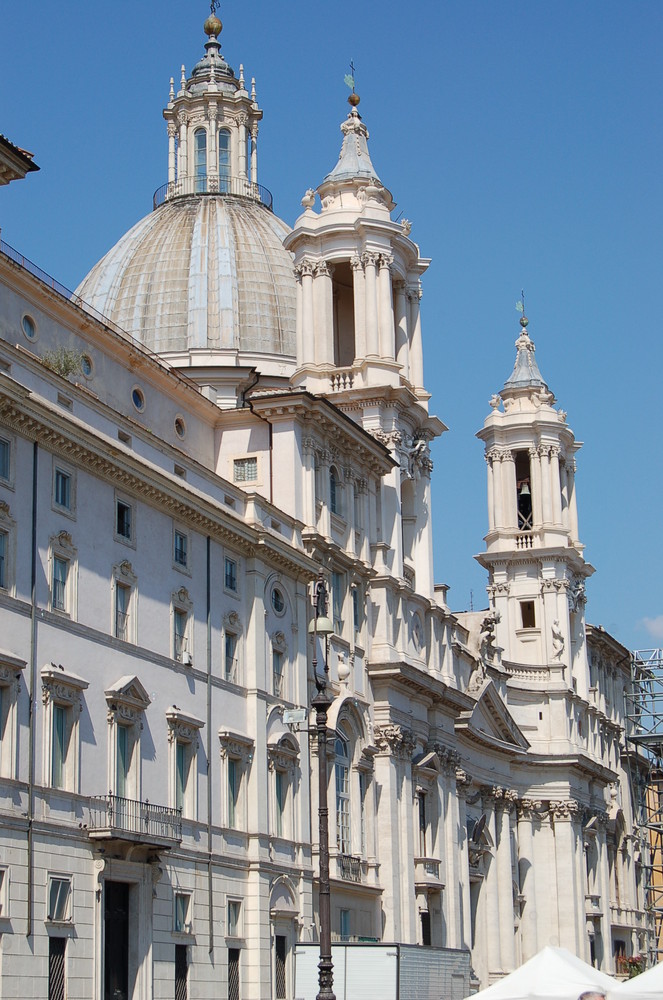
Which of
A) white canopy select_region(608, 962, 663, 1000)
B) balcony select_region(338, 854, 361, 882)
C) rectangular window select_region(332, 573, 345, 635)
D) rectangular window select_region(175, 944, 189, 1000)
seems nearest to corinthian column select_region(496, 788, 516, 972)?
balcony select_region(338, 854, 361, 882)

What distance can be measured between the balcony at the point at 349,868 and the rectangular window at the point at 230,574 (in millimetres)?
10956

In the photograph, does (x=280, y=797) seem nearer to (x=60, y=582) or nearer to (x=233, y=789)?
(x=233, y=789)

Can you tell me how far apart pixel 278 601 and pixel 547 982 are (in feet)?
91.4

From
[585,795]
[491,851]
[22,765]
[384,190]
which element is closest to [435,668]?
[491,851]

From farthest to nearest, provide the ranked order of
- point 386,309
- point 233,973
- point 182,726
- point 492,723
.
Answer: point 492,723
point 386,309
point 233,973
point 182,726

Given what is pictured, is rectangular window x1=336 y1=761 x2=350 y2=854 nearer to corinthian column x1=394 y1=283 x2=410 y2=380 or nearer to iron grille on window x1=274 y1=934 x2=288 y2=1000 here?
iron grille on window x1=274 y1=934 x2=288 y2=1000

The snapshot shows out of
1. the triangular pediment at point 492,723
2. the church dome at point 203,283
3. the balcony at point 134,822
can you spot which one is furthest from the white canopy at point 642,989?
the church dome at point 203,283

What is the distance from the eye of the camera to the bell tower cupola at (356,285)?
217ft

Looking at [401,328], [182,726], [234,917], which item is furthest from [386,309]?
[234,917]

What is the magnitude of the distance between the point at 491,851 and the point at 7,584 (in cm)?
4478

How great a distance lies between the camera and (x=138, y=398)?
184ft

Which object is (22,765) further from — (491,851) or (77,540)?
→ (491,851)

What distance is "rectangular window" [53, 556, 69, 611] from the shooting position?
135 feet

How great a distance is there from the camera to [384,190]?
6938 centimetres
